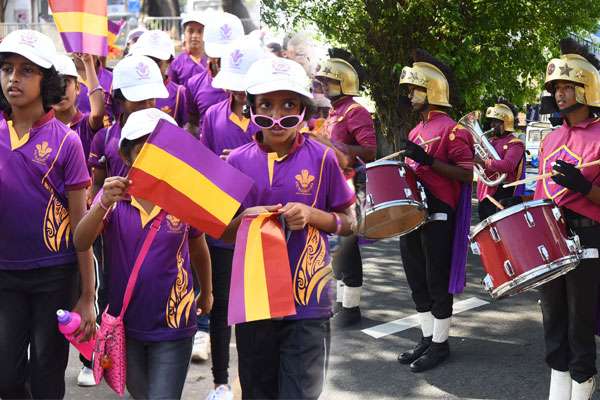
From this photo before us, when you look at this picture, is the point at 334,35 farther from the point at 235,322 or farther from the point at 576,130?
Answer: the point at 235,322

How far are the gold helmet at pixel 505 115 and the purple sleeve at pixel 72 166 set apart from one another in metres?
7.46

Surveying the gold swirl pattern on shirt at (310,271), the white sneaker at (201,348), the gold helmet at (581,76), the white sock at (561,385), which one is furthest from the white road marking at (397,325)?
the gold swirl pattern on shirt at (310,271)

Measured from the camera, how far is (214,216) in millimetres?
2939

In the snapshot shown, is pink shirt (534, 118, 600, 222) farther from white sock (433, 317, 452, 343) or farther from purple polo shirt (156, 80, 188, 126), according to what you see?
purple polo shirt (156, 80, 188, 126)

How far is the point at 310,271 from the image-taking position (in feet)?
10.3

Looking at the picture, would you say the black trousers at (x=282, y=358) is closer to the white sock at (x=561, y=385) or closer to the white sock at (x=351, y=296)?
the white sock at (x=561, y=385)

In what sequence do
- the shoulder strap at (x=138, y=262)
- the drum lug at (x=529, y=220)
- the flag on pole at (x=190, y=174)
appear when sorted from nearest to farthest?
the flag on pole at (x=190, y=174), the shoulder strap at (x=138, y=262), the drum lug at (x=529, y=220)

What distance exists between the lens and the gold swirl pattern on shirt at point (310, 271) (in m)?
3.14

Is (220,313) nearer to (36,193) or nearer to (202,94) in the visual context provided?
(36,193)

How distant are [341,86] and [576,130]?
5.59 ft

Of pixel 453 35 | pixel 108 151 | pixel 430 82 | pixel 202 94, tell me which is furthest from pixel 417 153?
pixel 453 35

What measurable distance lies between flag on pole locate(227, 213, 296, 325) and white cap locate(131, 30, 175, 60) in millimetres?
3076

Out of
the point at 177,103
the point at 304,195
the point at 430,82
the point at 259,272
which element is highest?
the point at 430,82

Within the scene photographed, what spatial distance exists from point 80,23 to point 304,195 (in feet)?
8.74
